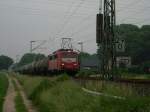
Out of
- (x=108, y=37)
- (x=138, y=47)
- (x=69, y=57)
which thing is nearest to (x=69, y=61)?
(x=69, y=57)

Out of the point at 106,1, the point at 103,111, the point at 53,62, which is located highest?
the point at 106,1

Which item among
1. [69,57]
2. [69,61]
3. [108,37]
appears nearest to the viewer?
[108,37]

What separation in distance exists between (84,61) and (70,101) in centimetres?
11057

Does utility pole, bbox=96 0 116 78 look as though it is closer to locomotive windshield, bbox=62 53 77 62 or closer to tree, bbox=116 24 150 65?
locomotive windshield, bbox=62 53 77 62

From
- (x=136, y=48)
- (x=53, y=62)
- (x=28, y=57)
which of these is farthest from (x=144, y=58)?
(x=28, y=57)

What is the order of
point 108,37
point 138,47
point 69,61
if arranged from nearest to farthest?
point 108,37 < point 69,61 < point 138,47

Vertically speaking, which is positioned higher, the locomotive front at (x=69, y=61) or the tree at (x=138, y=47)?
the tree at (x=138, y=47)

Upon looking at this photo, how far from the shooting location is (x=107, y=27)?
96.7 feet

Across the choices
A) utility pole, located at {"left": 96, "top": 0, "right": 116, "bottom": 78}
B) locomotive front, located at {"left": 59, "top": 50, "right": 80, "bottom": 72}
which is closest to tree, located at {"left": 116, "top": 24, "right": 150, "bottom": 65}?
locomotive front, located at {"left": 59, "top": 50, "right": 80, "bottom": 72}

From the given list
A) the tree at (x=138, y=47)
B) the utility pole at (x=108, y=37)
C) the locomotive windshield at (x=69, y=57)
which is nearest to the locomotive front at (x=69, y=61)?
the locomotive windshield at (x=69, y=57)

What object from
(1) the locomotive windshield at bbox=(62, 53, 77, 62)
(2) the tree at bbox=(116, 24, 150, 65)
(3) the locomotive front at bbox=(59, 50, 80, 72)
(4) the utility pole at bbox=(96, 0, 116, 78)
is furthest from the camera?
(2) the tree at bbox=(116, 24, 150, 65)

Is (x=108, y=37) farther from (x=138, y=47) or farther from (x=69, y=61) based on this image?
(x=138, y=47)

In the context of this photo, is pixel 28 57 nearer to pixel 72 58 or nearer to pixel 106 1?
pixel 72 58

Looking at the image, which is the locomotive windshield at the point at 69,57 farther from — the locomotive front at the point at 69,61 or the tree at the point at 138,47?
the tree at the point at 138,47
